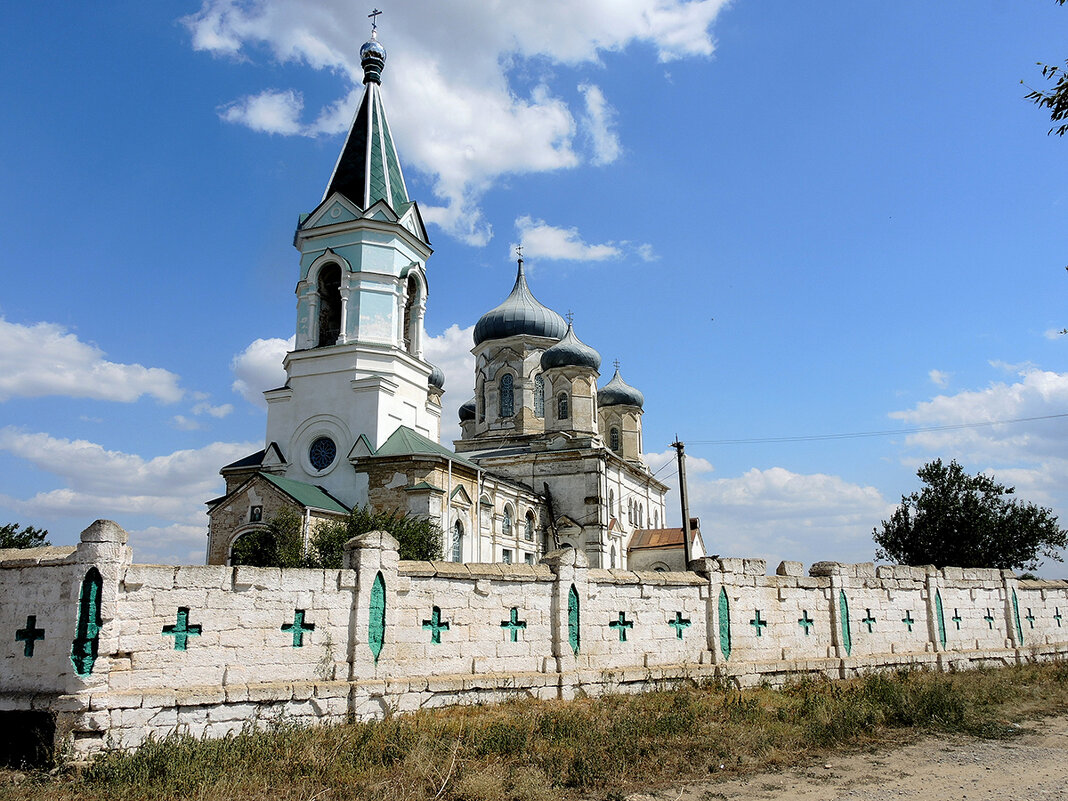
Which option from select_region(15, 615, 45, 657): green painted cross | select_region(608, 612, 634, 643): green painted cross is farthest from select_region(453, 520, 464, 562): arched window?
select_region(15, 615, 45, 657): green painted cross

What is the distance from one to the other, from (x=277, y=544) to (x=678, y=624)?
10.2 meters

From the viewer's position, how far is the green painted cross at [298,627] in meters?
8.11

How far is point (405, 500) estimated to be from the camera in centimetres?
2148

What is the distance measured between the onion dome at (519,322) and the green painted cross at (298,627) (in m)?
27.5

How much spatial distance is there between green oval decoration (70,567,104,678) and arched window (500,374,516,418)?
90.0 ft

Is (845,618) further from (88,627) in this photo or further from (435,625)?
(88,627)

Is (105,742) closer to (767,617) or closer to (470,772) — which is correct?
(470,772)

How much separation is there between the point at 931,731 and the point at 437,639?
564 centimetres

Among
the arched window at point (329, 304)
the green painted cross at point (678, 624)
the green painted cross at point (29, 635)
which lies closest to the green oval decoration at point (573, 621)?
the green painted cross at point (678, 624)

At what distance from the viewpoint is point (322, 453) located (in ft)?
76.4

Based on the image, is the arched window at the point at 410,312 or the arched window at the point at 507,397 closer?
the arched window at the point at 410,312

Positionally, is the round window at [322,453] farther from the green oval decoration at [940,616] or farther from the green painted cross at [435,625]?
the green oval decoration at [940,616]

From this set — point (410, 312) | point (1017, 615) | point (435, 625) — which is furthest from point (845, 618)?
point (410, 312)

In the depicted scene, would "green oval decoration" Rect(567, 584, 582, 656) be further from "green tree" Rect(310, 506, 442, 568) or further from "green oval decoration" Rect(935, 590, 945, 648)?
"green oval decoration" Rect(935, 590, 945, 648)
